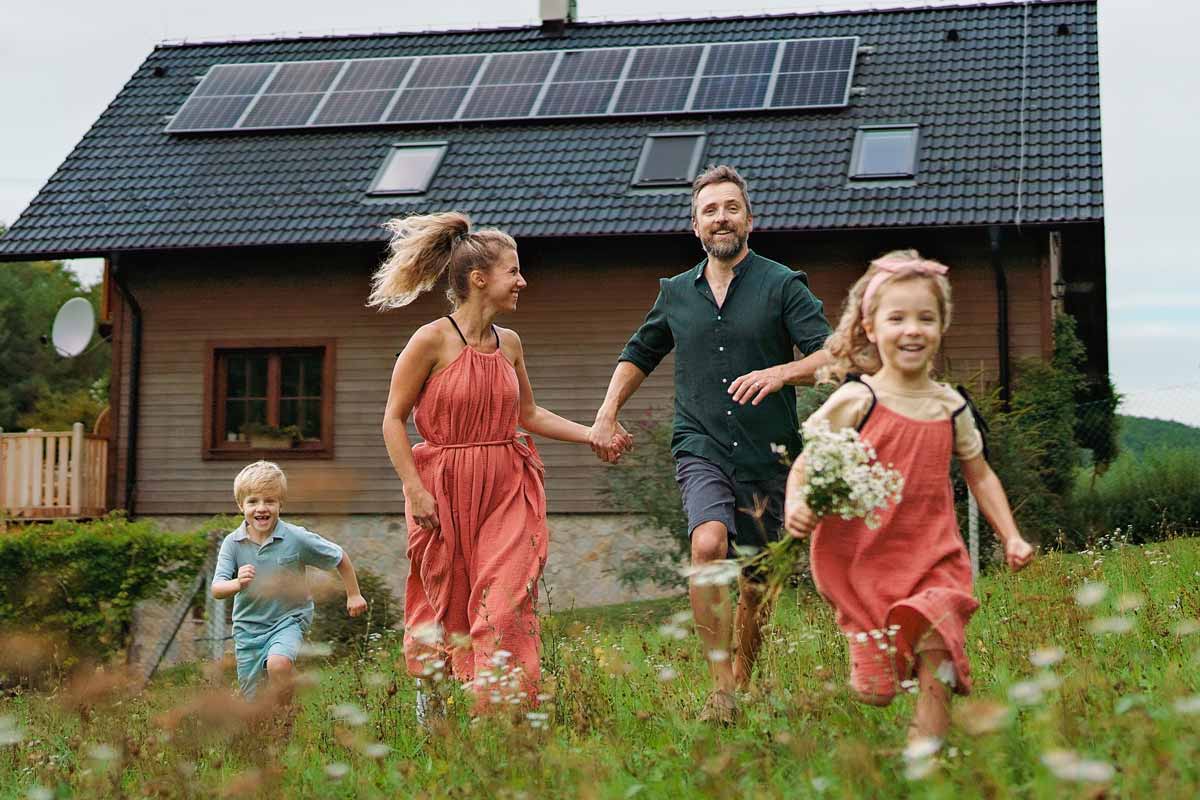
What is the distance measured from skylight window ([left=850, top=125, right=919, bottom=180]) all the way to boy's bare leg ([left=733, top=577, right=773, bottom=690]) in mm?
11106

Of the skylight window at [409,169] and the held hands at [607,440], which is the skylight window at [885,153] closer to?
the skylight window at [409,169]

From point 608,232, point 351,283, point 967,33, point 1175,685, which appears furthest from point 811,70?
point 1175,685

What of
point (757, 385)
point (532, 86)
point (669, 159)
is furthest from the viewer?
point (532, 86)

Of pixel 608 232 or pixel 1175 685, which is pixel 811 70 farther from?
pixel 1175 685

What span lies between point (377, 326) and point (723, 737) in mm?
13331

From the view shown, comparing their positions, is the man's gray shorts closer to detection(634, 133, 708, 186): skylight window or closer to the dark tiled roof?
the dark tiled roof

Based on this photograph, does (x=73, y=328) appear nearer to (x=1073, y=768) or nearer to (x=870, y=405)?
(x=870, y=405)

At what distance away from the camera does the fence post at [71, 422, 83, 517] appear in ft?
55.9

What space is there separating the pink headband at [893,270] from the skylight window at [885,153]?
1197 cm

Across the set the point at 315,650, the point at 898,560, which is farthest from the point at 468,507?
the point at 898,560

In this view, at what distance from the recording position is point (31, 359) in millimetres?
41344

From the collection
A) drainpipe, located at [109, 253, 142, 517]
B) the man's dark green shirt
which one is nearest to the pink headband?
the man's dark green shirt

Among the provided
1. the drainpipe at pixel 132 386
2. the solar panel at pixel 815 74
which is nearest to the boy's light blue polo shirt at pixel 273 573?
the solar panel at pixel 815 74

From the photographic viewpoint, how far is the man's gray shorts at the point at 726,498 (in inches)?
203
